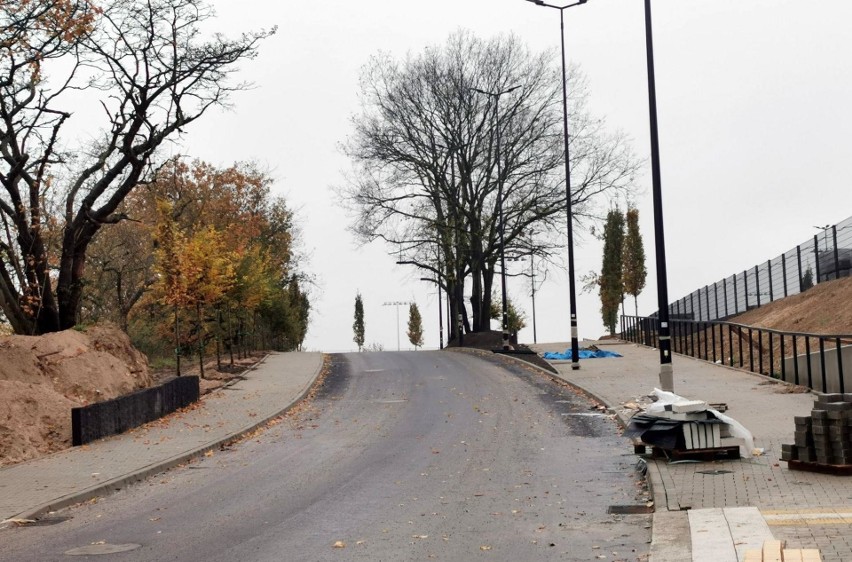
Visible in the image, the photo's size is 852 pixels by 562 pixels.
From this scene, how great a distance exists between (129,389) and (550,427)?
33.0 ft

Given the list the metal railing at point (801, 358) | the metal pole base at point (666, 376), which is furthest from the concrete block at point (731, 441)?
the metal railing at point (801, 358)

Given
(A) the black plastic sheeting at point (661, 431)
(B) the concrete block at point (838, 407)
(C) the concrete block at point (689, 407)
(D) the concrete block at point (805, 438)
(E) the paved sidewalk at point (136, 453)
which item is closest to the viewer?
(B) the concrete block at point (838, 407)

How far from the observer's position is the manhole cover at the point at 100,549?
31.0 ft

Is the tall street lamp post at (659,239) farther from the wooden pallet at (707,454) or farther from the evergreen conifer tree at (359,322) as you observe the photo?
the evergreen conifer tree at (359,322)

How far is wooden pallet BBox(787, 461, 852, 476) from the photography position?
1138 cm

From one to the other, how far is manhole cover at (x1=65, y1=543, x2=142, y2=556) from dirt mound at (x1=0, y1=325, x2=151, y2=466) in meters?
7.71

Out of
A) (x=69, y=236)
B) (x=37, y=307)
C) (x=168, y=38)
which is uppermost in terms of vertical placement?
(x=168, y=38)

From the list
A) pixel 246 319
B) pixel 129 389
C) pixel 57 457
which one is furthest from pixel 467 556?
pixel 246 319

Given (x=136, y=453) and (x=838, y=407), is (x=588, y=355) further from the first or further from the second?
(x=838, y=407)

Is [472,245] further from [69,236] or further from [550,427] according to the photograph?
[550,427]

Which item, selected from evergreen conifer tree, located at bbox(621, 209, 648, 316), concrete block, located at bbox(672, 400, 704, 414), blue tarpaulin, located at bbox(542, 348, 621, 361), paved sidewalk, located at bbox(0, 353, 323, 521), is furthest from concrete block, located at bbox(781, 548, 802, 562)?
evergreen conifer tree, located at bbox(621, 209, 648, 316)

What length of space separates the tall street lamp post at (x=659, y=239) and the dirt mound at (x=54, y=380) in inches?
430

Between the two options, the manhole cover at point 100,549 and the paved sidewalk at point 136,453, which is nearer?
the manhole cover at point 100,549

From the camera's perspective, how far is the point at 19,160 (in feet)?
82.2
